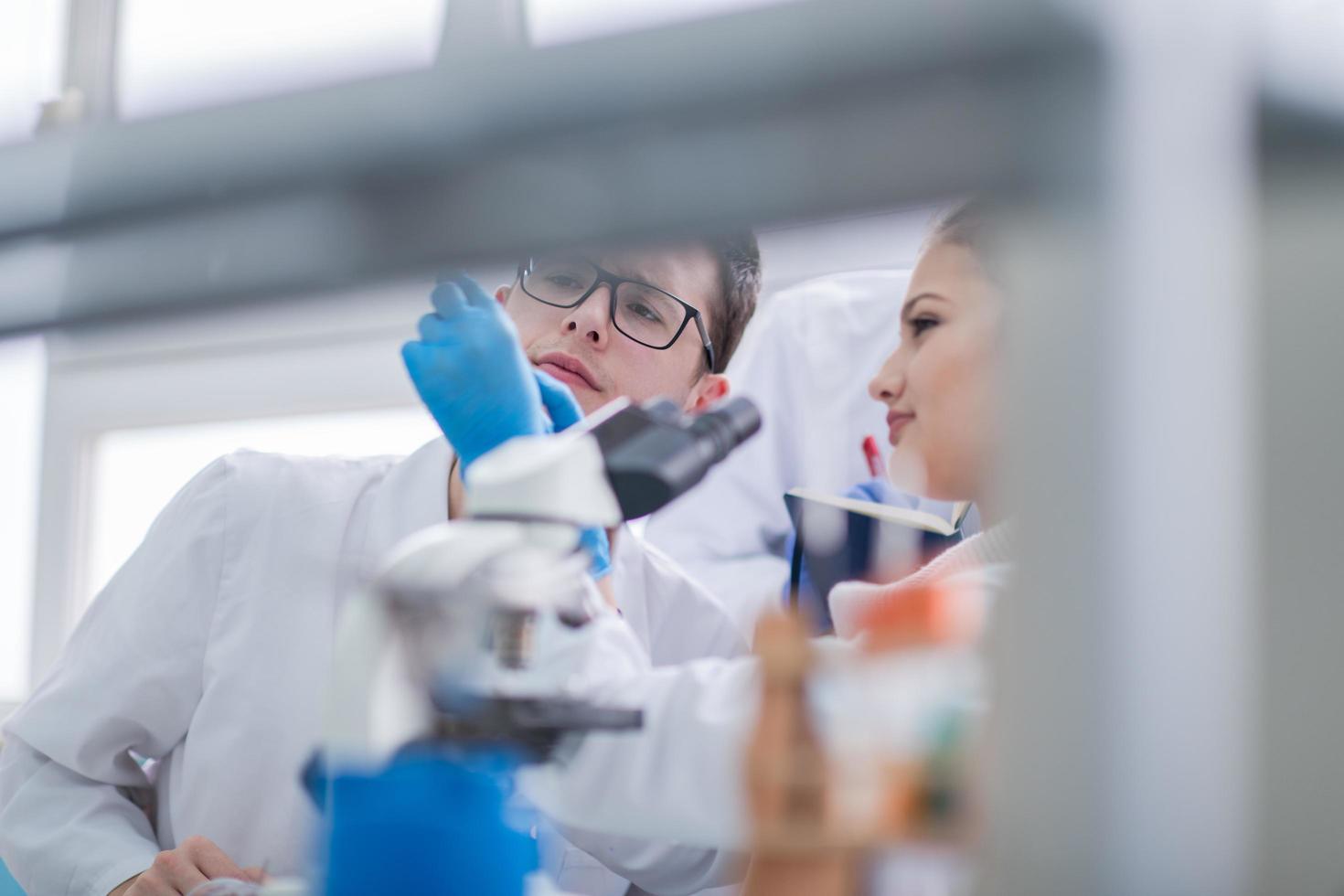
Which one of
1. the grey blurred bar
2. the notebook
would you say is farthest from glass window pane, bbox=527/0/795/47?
the notebook

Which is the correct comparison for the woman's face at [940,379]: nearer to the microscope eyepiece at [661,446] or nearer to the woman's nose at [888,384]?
the woman's nose at [888,384]

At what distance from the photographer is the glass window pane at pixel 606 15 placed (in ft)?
1.05

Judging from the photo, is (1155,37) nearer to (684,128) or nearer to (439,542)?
(684,128)

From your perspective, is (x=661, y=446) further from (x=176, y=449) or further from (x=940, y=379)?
(x=176, y=449)

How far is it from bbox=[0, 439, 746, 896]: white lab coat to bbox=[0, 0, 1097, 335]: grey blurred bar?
87 cm

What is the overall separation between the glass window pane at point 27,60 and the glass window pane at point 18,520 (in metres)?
0.11

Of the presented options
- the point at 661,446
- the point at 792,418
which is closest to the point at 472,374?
the point at 661,446

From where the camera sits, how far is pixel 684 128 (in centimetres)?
31

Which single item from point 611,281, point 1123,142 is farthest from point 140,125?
point 611,281

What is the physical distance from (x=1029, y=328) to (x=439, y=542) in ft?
1.11

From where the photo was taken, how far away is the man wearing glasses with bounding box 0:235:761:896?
1.19m

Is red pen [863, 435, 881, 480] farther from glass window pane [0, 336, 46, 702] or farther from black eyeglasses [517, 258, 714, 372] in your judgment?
glass window pane [0, 336, 46, 702]

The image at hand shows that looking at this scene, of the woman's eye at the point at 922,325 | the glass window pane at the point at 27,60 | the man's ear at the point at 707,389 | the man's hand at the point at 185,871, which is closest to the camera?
the glass window pane at the point at 27,60

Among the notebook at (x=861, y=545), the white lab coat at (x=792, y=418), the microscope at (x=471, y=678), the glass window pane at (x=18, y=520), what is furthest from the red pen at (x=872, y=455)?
the microscope at (x=471, y=678)
